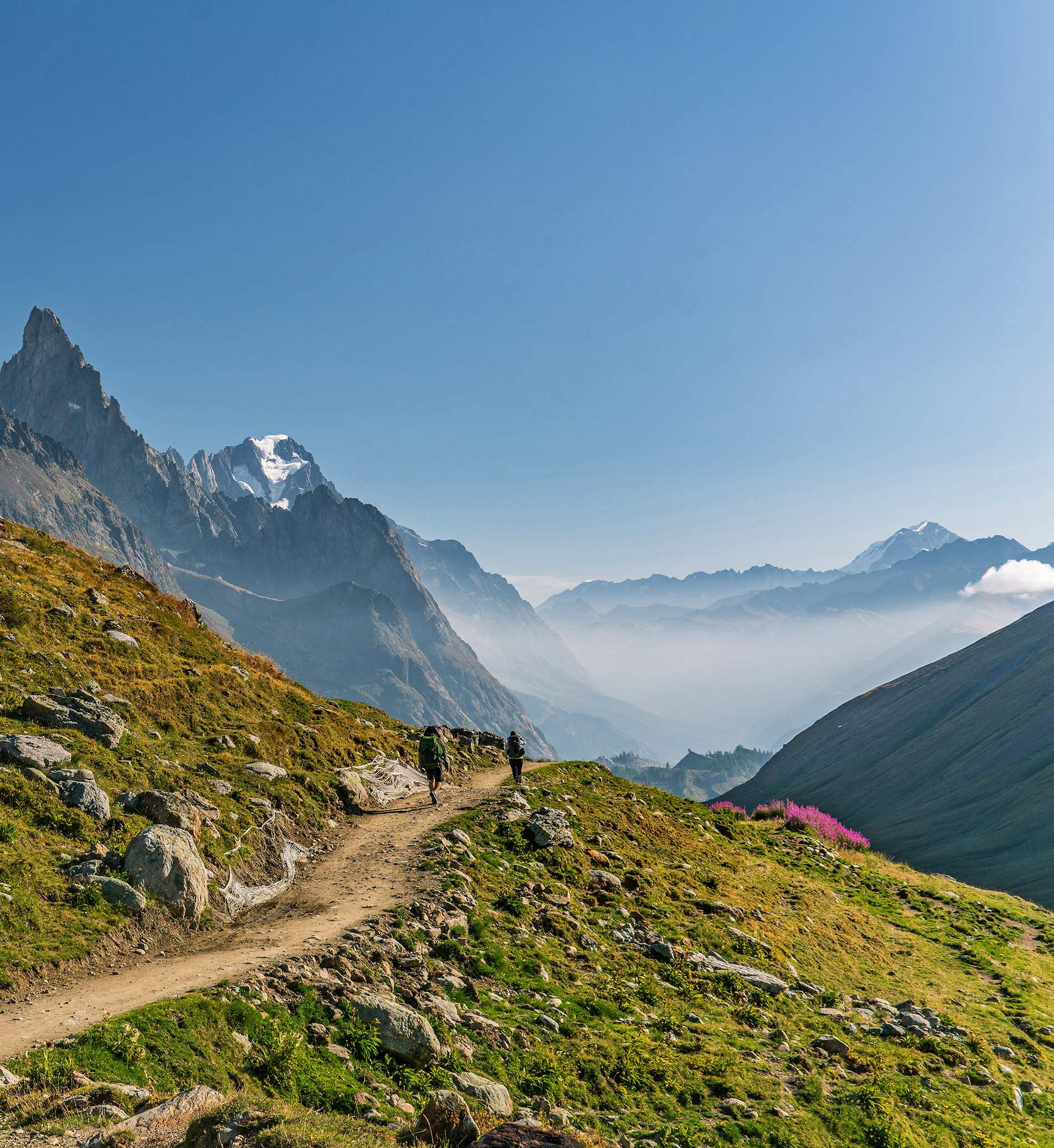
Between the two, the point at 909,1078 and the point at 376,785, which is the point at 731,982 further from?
the point at 376,785

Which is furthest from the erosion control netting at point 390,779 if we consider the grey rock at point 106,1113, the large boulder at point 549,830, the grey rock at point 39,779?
the grey rock at point 106,1113

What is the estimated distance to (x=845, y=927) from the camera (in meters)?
27.5

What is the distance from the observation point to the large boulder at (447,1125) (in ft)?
26.6

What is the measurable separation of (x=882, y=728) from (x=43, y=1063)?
186063 millimetres

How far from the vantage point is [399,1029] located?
11.5m

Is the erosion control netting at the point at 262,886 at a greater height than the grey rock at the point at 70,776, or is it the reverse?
the grey rock at the point at 70,776

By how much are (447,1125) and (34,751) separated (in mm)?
14925

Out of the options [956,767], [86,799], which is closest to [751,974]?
[86,799]

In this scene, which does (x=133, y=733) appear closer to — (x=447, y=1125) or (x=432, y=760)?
(x=432, y=760)

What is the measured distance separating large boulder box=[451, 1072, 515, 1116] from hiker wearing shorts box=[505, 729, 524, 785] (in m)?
22.7

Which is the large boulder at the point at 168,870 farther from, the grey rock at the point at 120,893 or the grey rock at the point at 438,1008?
the grey rock at the point at 438,1008

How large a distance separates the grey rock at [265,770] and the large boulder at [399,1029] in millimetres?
12619

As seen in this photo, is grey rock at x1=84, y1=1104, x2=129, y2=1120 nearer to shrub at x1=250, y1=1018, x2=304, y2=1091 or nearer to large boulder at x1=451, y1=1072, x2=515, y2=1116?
shrub at x1=250, y1=1018, x2=304, y2=1091

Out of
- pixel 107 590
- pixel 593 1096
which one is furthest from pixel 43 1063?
pixel 107 590
